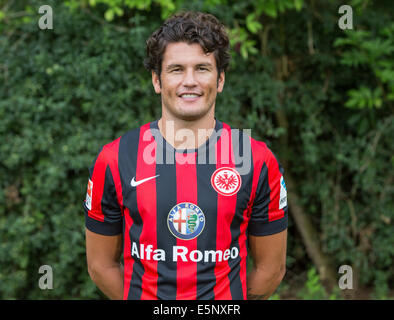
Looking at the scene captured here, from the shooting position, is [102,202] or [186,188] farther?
[102,202]

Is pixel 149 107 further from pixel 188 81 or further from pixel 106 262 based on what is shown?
pixel 188 81

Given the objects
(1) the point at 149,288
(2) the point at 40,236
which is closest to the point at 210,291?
(1) the point at 149,288

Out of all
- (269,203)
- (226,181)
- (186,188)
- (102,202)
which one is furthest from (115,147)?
(269,203)

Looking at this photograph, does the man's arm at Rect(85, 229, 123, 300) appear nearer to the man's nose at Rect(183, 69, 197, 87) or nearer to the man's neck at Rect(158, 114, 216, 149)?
the man's neck at Rect(158, 114, 216, 149)

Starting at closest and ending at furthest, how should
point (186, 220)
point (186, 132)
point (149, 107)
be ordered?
point (186, 220), point (186, 132), point (149, 107)

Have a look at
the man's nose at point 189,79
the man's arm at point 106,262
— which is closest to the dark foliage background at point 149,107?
the man's arm at point 106,262

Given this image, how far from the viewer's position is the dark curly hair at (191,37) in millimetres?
1854

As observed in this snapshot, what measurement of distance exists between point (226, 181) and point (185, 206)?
0.20 meters

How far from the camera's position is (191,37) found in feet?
6.07

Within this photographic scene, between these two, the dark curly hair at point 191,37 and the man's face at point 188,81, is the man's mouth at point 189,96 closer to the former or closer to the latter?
the man's face at point 188,81

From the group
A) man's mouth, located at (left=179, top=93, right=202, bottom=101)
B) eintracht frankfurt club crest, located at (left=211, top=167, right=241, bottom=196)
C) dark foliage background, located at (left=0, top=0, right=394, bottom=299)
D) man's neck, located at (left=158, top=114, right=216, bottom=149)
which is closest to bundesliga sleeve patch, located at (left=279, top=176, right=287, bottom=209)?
eintracht frankfurt club crest, located at (left=211, top=167, right=241, bottom=196)

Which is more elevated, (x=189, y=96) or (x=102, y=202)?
(x=189, y=96)

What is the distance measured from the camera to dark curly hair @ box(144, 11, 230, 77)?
185cm

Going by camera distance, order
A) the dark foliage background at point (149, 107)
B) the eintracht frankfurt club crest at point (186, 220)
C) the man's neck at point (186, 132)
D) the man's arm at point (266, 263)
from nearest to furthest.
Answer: the eintracht frankfurt club crest at point (186, 220), the man's neck at point (186, 132), the man's arm at point (266, 263), the dark foliage background at point (149, 107)
